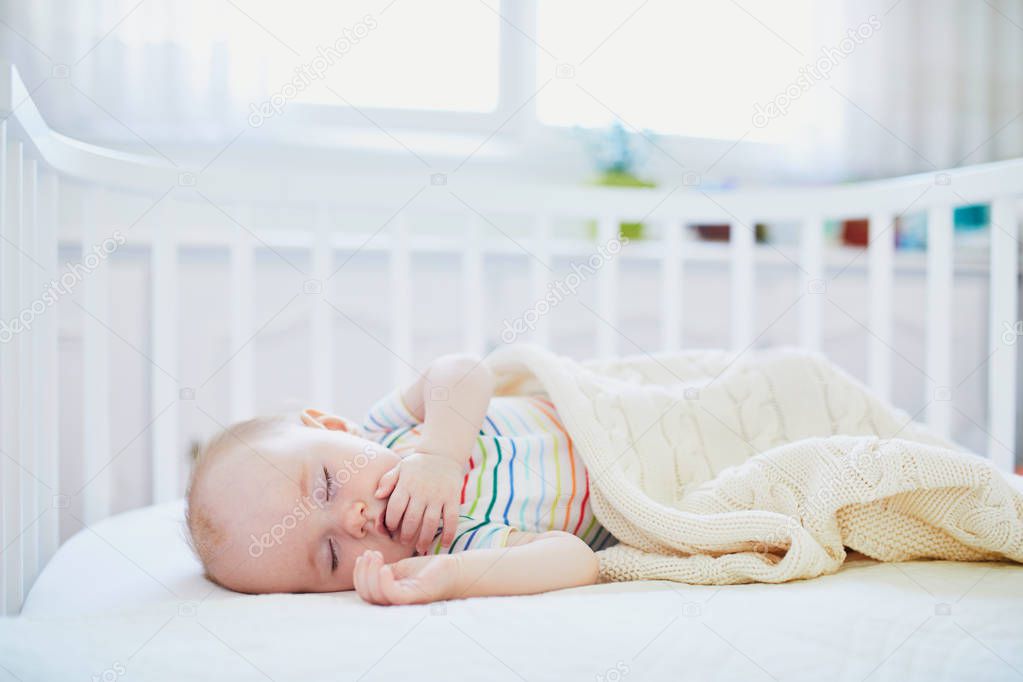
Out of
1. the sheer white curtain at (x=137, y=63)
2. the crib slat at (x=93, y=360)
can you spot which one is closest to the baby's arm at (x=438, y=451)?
the crib slat at (x=93, y=360)

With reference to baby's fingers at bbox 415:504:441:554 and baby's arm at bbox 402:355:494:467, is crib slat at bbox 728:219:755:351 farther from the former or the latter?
baby's fingers at bbox 415:504:441:554

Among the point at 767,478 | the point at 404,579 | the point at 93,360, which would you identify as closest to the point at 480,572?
the point at 404,579

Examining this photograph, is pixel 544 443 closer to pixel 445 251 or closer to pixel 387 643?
pixel 387 643

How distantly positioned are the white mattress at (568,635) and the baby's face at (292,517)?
0.16ft

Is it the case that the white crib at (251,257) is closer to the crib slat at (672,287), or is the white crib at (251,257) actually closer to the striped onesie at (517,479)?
the crib slat at (672,287)

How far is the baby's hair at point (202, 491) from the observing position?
2.44 ft

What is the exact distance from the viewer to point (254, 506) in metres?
0.74

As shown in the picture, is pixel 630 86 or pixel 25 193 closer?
pixel 25 193

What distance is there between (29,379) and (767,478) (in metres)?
0.69

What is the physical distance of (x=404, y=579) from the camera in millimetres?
697

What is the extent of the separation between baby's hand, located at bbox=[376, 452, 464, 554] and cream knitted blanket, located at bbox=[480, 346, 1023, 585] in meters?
0.15

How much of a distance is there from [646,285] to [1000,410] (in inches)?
28.5

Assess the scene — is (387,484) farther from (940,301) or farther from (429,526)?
(940,301)

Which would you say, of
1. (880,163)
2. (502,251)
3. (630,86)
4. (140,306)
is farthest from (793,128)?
(140,306)
